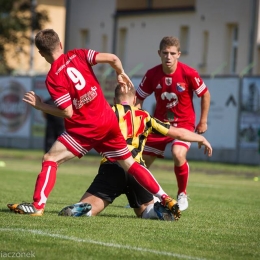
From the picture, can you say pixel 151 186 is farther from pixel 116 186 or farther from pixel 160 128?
pixel 160 128

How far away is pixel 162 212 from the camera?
9.66m

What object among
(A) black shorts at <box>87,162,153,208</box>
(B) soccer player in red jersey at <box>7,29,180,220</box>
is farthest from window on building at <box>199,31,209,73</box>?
(B) soccer player in red jersey at <box>7,29,180,220</box>

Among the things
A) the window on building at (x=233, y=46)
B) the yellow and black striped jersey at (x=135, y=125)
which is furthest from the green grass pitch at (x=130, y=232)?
the window on building at (x=233, y=46)

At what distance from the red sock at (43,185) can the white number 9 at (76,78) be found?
3.02 feet

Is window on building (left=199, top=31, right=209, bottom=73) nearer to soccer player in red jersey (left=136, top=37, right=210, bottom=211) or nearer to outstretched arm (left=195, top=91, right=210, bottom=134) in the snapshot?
soccer player in red jersey (left=136, top=37, right=210, bottom=211)

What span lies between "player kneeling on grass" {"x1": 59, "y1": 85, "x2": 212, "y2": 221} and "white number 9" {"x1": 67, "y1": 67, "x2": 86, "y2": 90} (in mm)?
686

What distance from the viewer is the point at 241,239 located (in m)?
8.29

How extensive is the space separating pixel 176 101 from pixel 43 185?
3429 millimetres

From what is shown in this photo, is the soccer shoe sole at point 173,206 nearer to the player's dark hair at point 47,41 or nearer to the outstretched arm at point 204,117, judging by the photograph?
the player's dark hair at point 47,41

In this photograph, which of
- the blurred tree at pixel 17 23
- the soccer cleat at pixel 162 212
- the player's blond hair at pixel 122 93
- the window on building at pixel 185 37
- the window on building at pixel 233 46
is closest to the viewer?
the soccer cleat at pixel 162 212

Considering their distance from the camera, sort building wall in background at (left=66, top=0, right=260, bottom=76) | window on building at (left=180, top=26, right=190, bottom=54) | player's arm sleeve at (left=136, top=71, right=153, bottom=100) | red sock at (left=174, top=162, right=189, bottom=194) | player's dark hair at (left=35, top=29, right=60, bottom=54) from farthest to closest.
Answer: window on building at (left=180, top=26, right=190, bottom=54), building wall in background at (left=66, top=0, right=260, bottom=76), player's arm sleeve at (left=136, top=71, right=153, bottom=100), red sock at (left=174, top=162, right=189, bottom=194), player's dark hair at (left=35, top=29, right=60, bottom=54)

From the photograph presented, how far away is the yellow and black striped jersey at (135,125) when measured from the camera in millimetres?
9852

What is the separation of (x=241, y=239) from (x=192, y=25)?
29.8 metres

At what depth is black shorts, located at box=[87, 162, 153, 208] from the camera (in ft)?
32.8
